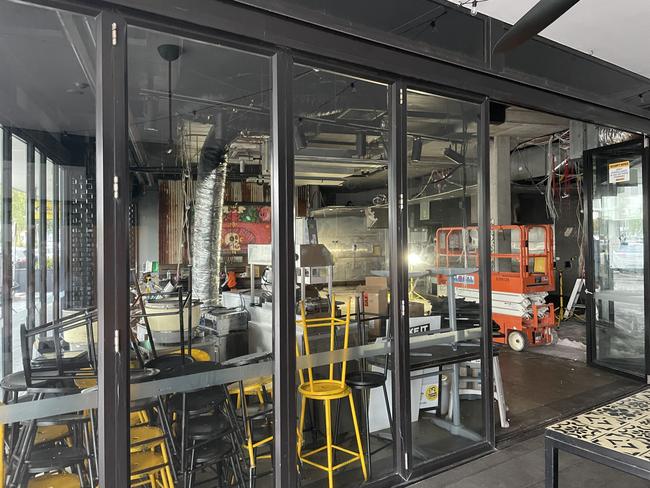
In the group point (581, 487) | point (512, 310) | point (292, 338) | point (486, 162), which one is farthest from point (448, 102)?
point (512, 310)

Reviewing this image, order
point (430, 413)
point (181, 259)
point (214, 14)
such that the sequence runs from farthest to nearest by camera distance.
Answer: point (430, 413) < point (181, 259) < point (214, 14)

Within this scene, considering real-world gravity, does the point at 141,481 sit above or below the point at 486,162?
below

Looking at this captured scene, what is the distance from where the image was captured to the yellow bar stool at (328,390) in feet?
8.19

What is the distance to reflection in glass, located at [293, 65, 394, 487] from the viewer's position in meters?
2.56

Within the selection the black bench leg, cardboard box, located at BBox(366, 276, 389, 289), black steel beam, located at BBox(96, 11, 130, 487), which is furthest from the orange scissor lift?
black steel beam, located at BBox(96, 11, 130, 487)

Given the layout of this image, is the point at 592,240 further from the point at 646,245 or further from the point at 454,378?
the point at 454,378

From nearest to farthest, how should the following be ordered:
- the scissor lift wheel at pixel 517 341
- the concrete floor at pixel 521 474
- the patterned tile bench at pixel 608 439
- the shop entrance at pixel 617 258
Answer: the patterned tile bench at pixel 608 439 < the concrete floor at pixel 521 474 < the shop entrance at pixel 617 258 < the scissor lift wheel at pixel 517 341

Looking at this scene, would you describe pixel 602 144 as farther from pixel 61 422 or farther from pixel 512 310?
pixel 61 422

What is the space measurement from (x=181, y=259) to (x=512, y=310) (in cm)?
496

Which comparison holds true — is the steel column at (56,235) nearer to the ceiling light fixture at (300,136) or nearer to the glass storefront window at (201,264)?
the glass storefront window at (201,264)

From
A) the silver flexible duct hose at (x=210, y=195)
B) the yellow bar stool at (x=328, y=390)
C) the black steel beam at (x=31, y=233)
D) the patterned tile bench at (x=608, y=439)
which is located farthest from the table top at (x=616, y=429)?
the black steel beam at (x=31, y=233)

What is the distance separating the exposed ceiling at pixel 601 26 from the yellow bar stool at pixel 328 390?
2.15 meters

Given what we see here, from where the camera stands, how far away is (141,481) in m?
2.08

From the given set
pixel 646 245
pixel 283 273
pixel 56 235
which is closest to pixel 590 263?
pixel 646 245
